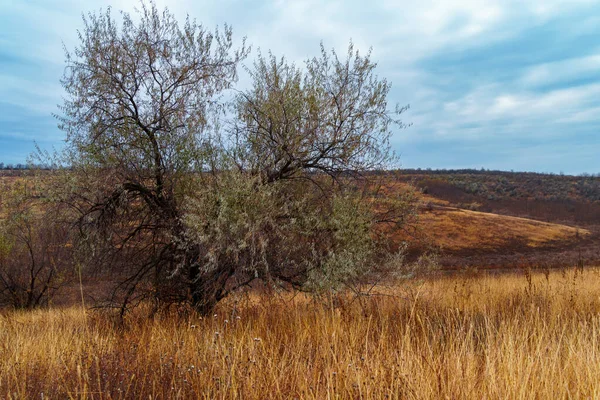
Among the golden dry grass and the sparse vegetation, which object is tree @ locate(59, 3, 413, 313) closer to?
the sparse vegetation

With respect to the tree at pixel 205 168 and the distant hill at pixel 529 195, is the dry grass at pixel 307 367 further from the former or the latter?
the distant hill at pixel 529 195

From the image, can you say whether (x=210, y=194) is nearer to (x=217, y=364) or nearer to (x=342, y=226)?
(x=342, y=226)

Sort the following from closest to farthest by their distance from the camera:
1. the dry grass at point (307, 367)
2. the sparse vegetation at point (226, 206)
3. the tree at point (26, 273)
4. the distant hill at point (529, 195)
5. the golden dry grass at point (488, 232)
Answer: the dry grass at point (307, 367) → the sparse vegetation at point (226, 206) → the tree at point (26, 273) → the golden dry grass at point (488, 232) → the distant hill at point (529, 195)

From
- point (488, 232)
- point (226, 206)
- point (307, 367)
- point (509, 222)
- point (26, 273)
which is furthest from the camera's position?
point (509, 222)

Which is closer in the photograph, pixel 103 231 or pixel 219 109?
pixel 103 231

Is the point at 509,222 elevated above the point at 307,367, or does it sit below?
above

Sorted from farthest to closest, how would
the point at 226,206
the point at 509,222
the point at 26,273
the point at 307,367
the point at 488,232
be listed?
the point at 509,222, the point at 488,232, the point at 26,273, the point at 226,206, the point at 307,367

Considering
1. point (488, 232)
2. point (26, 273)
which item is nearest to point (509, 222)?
point (488, 232)

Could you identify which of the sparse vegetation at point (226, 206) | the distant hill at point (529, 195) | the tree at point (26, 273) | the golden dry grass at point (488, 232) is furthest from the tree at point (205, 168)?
the distant hill at point (529, 195)

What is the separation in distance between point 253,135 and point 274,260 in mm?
2489

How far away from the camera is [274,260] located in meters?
7.33

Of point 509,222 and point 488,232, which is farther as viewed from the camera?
point 509,222

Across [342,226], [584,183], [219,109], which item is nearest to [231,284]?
[342,226]

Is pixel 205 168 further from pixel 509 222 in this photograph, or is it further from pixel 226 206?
pixel 509 222
